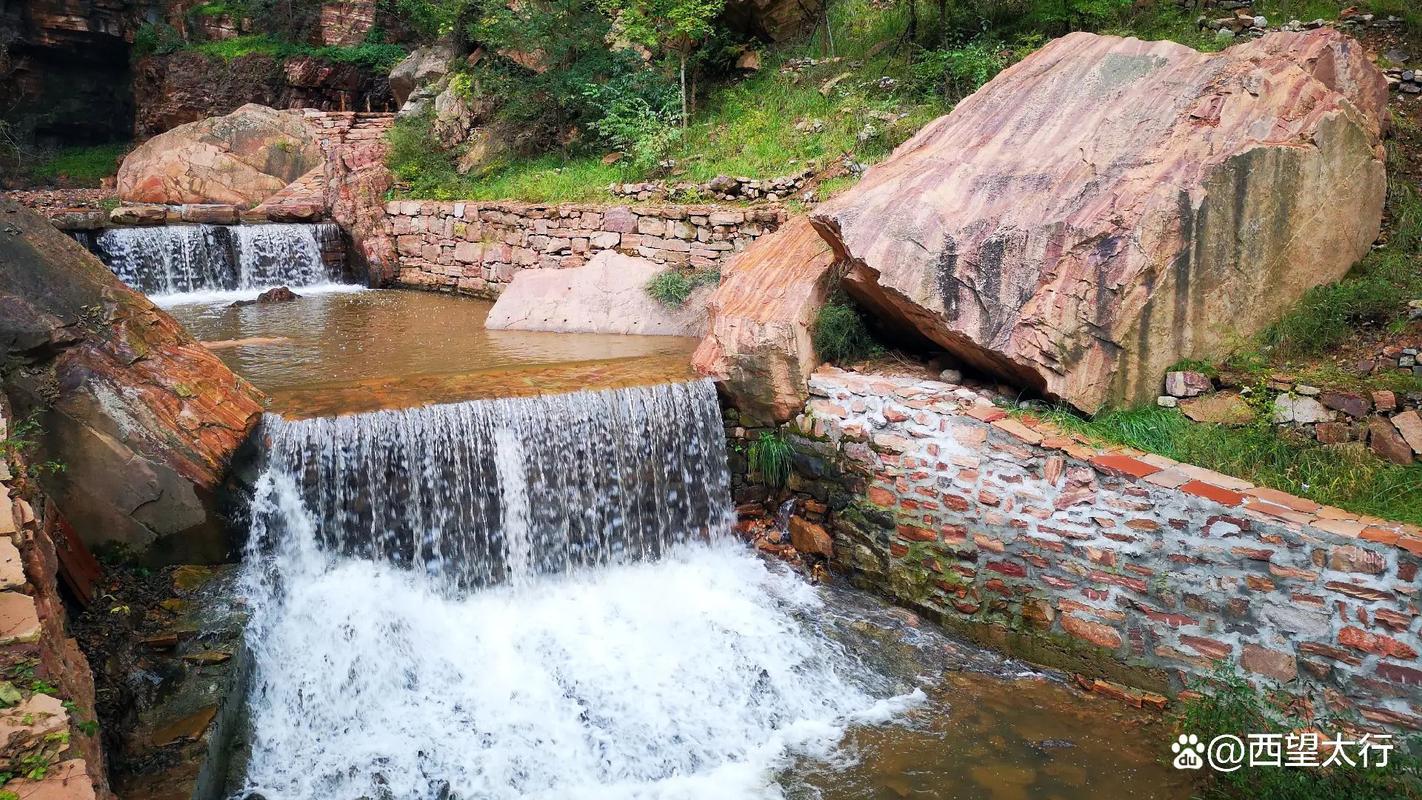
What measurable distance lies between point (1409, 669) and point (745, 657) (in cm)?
306

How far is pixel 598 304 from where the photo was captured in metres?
8.75

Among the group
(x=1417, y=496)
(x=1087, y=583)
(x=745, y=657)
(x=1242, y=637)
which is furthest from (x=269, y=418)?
(x=1417, y=496)

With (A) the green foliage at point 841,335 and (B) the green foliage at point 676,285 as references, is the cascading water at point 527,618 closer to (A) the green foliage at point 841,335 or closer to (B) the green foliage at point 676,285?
(A) the green foliage at point 841,335

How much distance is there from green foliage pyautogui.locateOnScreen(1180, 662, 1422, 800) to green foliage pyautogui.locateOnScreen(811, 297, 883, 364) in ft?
9.25

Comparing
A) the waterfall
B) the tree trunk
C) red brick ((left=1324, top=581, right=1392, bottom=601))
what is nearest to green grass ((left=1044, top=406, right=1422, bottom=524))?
red brick ((left=1324, top=581, right=1392, bottom=601))

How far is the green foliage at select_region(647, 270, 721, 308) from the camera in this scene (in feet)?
28.0

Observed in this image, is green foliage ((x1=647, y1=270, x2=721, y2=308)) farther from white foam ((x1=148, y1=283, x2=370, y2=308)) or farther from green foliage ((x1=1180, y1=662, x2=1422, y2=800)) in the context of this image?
green foliage ((x1=1180, y1=662, x2=1422, y2=800))

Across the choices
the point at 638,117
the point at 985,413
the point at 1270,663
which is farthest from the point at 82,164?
the point at 1270,663

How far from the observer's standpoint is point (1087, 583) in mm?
4633

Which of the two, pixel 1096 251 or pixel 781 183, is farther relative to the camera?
pixel 781 183

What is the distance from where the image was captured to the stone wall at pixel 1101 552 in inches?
152

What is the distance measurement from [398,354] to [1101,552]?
5596 millimetres

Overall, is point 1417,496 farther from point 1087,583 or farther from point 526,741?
point 526,741

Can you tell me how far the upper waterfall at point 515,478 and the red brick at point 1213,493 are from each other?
295 centimetres
